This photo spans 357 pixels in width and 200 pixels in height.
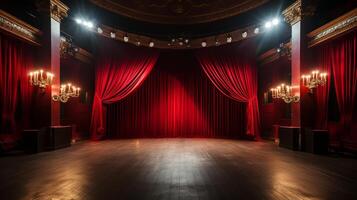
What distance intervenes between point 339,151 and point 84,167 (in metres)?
7.01

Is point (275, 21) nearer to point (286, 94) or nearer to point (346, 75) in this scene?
point (286, 94)

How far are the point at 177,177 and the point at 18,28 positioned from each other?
21.6ft

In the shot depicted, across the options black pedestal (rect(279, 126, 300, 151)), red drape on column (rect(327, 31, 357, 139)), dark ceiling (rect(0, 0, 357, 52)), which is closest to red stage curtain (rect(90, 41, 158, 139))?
dark ceiling (rect(0, 0, 357, 52))

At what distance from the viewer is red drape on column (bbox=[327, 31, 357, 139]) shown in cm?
657

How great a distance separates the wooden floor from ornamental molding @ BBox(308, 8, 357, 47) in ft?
11.8

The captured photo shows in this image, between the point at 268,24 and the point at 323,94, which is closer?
the point at 323,94

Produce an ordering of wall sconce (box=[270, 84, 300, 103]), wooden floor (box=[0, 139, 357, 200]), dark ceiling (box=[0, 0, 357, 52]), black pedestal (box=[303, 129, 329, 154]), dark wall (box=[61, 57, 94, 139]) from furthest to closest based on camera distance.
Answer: dark wall (box=[61, 57, 94, 139]) → wall sconce (box=[270, 84, 300, 103]) → dark ceiling (box=[0, 0, 357, 52]) → black pedestal (box=[303, 129, 329, 154]) → wooden floor (box=[0, 139, 357, 200])

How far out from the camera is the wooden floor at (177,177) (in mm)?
3281

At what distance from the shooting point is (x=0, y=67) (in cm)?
660

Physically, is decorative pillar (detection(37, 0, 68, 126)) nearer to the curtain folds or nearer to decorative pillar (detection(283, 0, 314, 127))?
decorative pillar (detection(283, 0, 314, 127))

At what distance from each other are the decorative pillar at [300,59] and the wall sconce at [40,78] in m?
7.89

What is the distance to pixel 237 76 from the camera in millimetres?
10703

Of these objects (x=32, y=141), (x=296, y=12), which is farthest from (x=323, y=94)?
(x=32, y=141)

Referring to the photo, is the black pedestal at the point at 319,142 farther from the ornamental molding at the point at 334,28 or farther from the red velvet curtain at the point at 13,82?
the red velvet curtain at the point at 13,82
